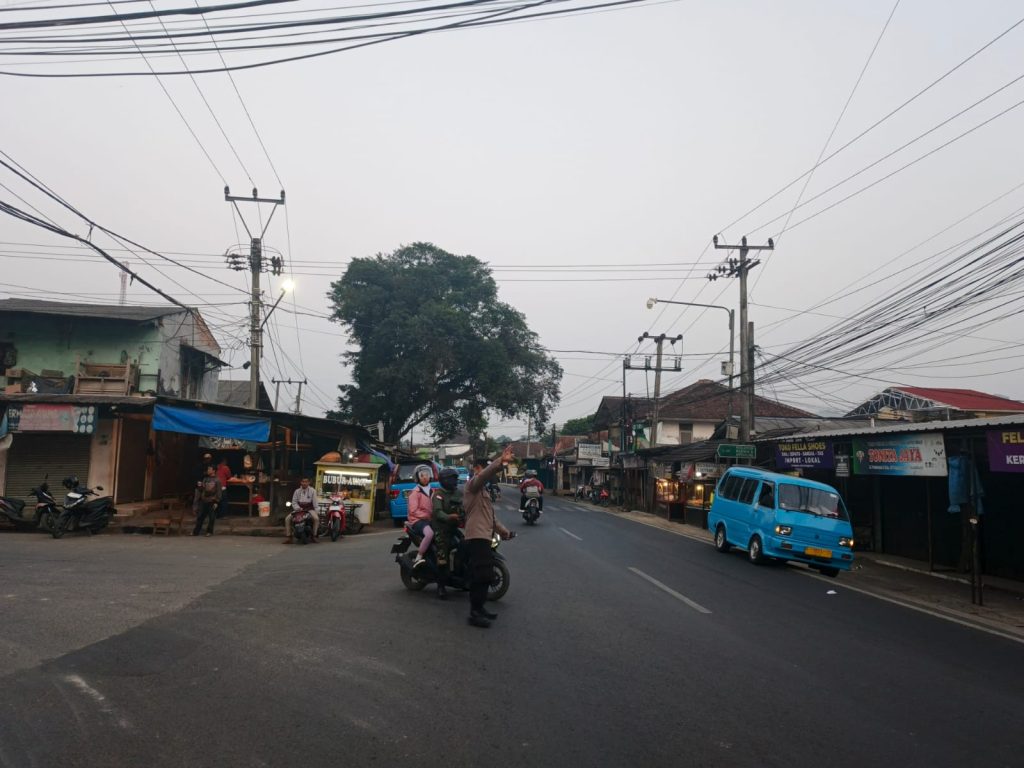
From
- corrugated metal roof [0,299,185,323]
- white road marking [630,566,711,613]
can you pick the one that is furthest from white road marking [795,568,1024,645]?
corrugated metal roof [0,299,185,323]

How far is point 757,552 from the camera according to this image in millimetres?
15781

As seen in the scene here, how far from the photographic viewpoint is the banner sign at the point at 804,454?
1962cm

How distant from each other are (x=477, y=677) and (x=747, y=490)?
1236 centimetres

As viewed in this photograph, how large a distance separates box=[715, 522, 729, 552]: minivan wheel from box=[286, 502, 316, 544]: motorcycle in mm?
9686

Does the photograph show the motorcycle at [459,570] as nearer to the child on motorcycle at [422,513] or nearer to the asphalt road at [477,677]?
the child on motorcycle at [422,513]

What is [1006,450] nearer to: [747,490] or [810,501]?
[810,501]

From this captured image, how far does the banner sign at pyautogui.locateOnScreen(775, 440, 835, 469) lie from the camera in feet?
64.4

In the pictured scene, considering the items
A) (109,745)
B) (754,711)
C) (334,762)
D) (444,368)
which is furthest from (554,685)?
(444,368)

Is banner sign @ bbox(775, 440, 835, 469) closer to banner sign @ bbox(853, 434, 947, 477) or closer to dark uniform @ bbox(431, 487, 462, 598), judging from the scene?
banner sign @ bbox(853, 434, 947, 477)

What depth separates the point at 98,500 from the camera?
16.7 m

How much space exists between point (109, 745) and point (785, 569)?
45.1ft

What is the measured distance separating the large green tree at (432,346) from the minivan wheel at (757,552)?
24.9 meters

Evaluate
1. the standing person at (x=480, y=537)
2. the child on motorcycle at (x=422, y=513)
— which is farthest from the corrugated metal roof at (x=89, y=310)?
the standing person at (x=480, y=537)

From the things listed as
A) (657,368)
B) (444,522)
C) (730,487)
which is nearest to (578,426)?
(657,368)
